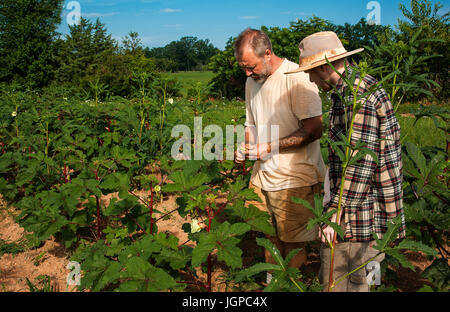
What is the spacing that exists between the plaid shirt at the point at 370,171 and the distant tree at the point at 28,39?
107ft

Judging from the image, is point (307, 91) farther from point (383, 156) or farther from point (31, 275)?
point (31, 275)

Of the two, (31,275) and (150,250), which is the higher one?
(150,250)

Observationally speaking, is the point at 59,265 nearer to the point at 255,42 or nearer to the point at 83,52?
the point at 255,42

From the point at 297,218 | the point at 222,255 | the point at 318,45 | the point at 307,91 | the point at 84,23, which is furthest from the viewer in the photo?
the point at 84,23

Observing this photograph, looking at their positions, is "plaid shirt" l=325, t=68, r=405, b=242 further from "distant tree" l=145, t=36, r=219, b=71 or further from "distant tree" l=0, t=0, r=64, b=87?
"distant tree" l=145, t=36, r=219, b=71

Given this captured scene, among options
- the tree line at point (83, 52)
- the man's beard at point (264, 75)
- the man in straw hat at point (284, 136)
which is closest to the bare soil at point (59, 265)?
the man in straw hat at point (284, 136)

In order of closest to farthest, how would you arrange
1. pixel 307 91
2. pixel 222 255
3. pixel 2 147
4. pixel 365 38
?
pixel 222 255 → pixel 307 91 → pixel 2 147 → pixel 365 38

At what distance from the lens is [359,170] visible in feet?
5.19

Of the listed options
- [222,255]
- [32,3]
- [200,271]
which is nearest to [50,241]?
[200,271]

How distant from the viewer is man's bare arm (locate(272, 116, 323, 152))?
2.21m

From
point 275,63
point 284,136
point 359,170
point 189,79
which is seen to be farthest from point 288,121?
point 189,79

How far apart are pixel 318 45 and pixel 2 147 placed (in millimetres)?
4061

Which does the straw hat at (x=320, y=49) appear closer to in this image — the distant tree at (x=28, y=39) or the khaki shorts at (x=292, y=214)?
the khaki shorts at (x=292, y=214)

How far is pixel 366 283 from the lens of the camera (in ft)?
6.02
